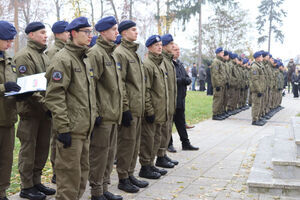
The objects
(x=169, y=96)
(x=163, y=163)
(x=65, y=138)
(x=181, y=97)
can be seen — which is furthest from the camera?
(x=181, y=97)

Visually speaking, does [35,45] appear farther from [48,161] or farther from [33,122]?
[48,161]

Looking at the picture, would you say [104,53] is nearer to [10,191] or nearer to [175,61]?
[10,191]

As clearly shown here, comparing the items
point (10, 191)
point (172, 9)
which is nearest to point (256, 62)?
point (10, 191)

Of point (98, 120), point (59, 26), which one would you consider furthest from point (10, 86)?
point (59, 26)

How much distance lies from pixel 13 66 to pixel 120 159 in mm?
1985

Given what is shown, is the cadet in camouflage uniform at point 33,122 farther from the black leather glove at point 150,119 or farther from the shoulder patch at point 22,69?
the black leather glove at point 150,119

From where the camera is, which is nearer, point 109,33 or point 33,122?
point 109,33

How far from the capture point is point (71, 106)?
4020 millimetres

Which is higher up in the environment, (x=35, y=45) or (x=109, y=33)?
(x=109, y=33)

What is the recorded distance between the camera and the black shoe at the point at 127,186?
5.31m

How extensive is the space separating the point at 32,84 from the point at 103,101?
0.87m

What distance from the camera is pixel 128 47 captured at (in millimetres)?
5441

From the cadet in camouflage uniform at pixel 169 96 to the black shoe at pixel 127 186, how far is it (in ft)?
4.72

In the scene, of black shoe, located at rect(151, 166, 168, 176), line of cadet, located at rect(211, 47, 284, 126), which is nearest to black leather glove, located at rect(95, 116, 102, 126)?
black shoe, located at rect(151, 166, 168, 176)
